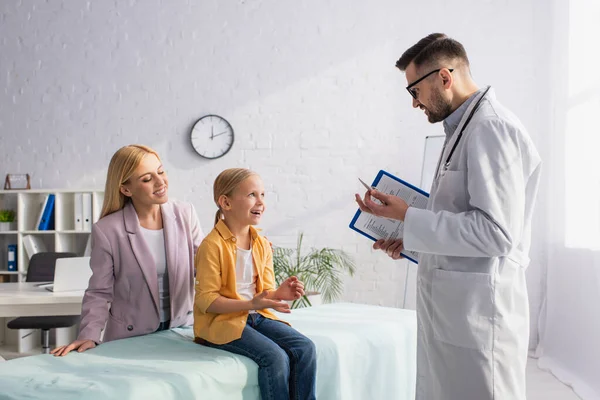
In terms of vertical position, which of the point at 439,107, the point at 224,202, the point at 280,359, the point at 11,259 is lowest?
the point at 11,259

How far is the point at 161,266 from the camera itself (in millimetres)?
2406

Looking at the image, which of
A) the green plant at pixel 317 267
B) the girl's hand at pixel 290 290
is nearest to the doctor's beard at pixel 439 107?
the girl's hand at pixel 290 290

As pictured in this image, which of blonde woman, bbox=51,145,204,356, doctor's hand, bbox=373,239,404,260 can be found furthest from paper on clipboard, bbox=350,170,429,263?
blonde woman, bbox=51,145,204,356

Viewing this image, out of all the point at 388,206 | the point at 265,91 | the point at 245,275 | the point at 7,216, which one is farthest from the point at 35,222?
the point at 388,206

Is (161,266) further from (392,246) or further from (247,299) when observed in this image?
(392,246)

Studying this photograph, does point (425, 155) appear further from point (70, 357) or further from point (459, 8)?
point (70, 357)

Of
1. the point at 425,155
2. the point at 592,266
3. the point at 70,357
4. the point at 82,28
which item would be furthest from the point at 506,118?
the point at 82,28

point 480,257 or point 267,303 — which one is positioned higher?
point 480,257

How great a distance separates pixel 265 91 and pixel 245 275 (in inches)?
147

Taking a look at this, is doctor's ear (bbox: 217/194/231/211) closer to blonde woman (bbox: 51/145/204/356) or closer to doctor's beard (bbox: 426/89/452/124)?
blonde woman (bbox: 51/145/204/356)

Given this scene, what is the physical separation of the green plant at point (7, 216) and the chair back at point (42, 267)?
1.21 m

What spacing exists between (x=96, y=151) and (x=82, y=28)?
1.17 metres

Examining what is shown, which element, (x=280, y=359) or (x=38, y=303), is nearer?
(x=280, y=359)

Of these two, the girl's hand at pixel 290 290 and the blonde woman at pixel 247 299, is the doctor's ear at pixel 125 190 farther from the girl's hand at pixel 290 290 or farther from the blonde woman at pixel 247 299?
the girl's hand at pixel 290 290
